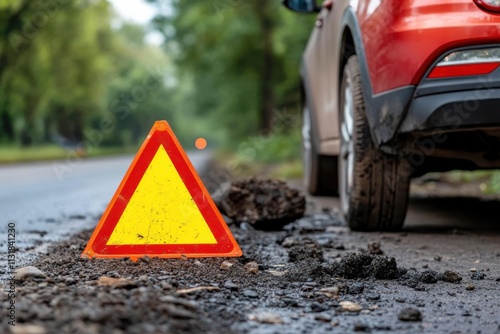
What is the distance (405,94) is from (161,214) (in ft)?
5.25

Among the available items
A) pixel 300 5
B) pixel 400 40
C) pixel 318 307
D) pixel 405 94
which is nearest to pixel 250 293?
pixel 318 307

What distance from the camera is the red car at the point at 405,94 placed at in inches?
167

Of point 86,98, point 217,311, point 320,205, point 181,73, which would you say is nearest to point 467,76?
point 217,311

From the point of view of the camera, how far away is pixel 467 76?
4.22 metres

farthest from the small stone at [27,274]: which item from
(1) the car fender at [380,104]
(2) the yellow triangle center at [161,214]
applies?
(1) the car fender at [380,104]

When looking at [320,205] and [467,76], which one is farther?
[320,205]

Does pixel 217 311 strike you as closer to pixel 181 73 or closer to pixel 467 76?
pixel 467 76

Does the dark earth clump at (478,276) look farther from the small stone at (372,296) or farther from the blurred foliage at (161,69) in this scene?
the blurred foliage at (161,69)

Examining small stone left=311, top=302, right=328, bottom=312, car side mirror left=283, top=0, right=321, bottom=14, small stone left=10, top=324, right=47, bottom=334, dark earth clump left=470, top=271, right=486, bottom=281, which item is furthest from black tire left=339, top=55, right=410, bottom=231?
small stone left=10, top=324, right=47, bottom=334

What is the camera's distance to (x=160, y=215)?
3855mm

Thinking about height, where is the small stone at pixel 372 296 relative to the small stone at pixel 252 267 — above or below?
above

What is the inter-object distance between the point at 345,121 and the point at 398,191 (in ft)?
2.79

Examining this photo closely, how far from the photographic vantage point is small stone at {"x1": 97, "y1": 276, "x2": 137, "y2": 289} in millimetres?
3047

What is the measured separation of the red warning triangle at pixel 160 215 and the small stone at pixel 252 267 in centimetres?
9
